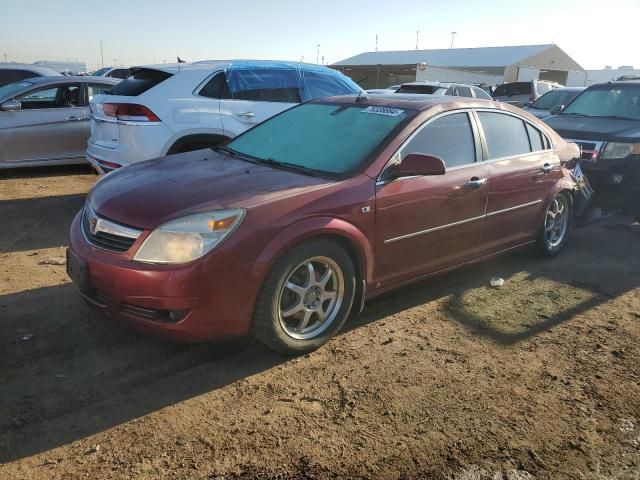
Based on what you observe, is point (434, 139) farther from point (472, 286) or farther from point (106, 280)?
point (106, 280)

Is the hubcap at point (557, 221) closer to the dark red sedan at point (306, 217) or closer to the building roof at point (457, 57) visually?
the dark red sedan at point (306, 217)

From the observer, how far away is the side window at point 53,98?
26.4 feet

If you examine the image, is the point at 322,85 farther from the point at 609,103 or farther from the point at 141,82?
the point at 609,103

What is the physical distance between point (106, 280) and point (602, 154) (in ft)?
20.8

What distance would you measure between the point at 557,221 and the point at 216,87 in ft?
13.5

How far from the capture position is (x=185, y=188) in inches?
131

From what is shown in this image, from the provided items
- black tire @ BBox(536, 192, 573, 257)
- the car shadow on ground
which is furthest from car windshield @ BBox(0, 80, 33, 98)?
black tire @ BBox(536, 192, 573, 257)

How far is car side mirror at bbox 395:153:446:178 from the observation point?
3535 millimetres

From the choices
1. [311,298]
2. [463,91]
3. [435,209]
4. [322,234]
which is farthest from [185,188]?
[463,91]

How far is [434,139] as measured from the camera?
399 cm

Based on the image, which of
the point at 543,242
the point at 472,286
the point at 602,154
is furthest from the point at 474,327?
the point at 602,154

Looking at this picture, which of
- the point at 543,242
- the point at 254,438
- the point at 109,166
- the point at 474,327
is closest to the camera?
the point at 254,438

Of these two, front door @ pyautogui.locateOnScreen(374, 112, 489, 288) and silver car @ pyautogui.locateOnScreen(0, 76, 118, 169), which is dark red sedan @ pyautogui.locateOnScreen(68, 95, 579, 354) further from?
silver car @ pyautogui.locateOnScreen(0, 76, 118, 169)

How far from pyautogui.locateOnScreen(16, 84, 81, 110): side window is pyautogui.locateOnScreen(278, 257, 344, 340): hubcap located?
6743 millimetres
